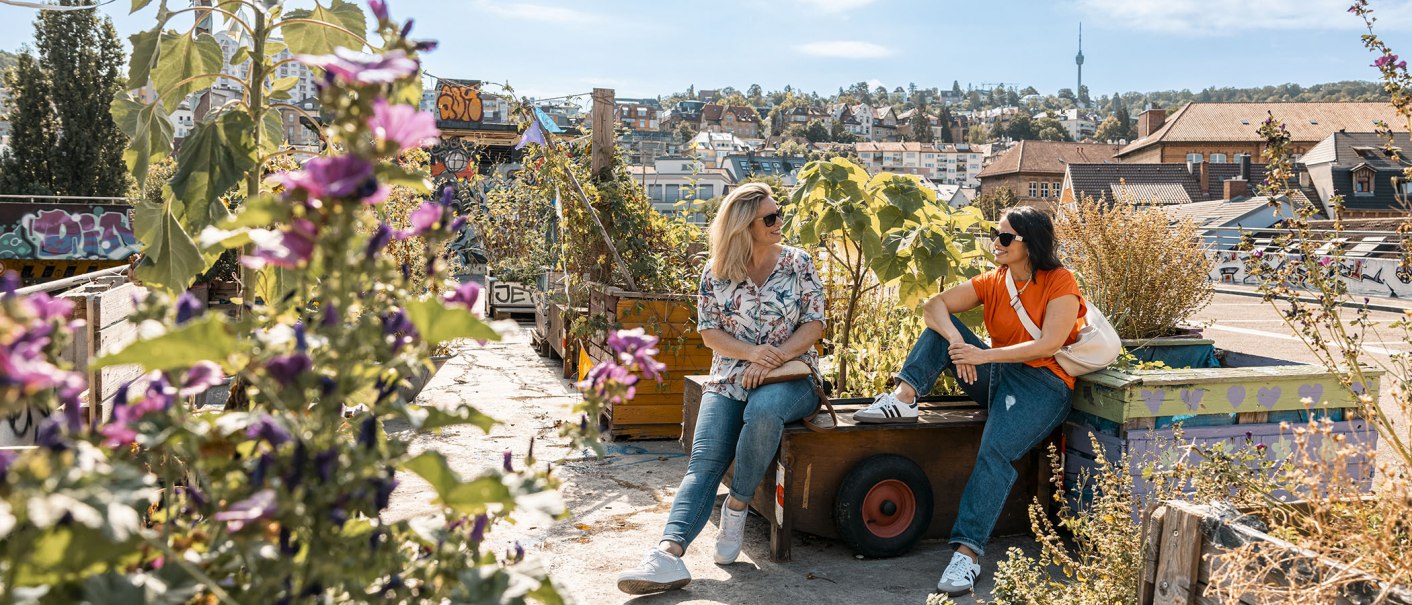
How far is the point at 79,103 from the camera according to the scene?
33188mm

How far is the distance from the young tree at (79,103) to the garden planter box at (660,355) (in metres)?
32.2

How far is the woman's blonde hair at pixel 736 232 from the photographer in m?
4.23

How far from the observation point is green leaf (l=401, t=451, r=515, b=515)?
43.5 inches

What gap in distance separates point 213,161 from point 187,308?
0.83m

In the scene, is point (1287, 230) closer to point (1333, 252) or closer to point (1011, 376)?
point (1333, 252)

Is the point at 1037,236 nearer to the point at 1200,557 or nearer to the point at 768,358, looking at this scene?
the point at 768,358

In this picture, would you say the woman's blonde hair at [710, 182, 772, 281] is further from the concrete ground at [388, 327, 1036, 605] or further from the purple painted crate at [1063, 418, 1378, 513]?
the purple painted crate at [1063, 418, 1378, 513]

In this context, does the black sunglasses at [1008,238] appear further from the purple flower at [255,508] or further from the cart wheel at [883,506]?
the purple flower at [255,508]

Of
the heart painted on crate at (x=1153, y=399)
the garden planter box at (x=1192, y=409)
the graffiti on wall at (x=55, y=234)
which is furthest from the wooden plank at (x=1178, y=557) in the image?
the graffiti on wall at (x=55, y=234)

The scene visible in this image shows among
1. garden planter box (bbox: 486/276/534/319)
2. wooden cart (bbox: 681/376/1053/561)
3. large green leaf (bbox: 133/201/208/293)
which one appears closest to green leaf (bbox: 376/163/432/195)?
large green leaf (bbox: 133/201/208/293)

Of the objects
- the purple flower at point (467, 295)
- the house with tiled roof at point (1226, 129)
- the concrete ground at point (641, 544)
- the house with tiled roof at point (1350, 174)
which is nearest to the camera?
the purple flower at point (467, 295)

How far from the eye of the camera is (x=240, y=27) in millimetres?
2389

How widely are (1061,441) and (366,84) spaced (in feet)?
Result: 11.9

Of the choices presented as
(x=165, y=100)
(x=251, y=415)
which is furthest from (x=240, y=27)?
(x=251, y=415)
